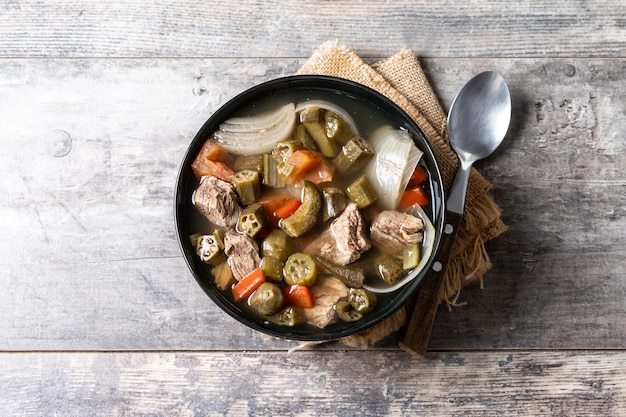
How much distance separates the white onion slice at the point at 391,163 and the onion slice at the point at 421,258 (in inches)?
3.7

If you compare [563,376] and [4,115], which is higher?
[4,115]

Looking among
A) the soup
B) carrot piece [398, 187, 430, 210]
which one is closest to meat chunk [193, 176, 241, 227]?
the soup

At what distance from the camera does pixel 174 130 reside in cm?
261

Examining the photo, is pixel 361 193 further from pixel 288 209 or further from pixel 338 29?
pixel 338 29

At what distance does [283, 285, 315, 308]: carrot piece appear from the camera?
7.30 ft

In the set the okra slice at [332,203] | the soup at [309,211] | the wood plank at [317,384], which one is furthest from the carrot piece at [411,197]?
the wood plank at [317,384]

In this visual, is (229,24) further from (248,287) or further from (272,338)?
(272,338)

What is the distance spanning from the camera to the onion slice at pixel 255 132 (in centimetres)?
229

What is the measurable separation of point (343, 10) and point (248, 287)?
4.11 feet

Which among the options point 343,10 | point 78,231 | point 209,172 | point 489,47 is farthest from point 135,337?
point 489,47

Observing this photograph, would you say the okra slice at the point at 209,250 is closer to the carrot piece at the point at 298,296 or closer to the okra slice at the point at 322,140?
the carrot piece at the point at 298,296

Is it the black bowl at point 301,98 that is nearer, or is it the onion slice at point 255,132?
the black bowl at point 301,98

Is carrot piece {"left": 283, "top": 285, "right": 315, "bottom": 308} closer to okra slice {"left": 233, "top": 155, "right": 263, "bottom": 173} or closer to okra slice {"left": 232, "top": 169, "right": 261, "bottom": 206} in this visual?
okra slice {"left": 232, "top": 169, "right": 261, "bottom": 206}

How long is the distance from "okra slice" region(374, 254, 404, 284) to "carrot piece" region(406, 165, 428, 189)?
0.27 m
